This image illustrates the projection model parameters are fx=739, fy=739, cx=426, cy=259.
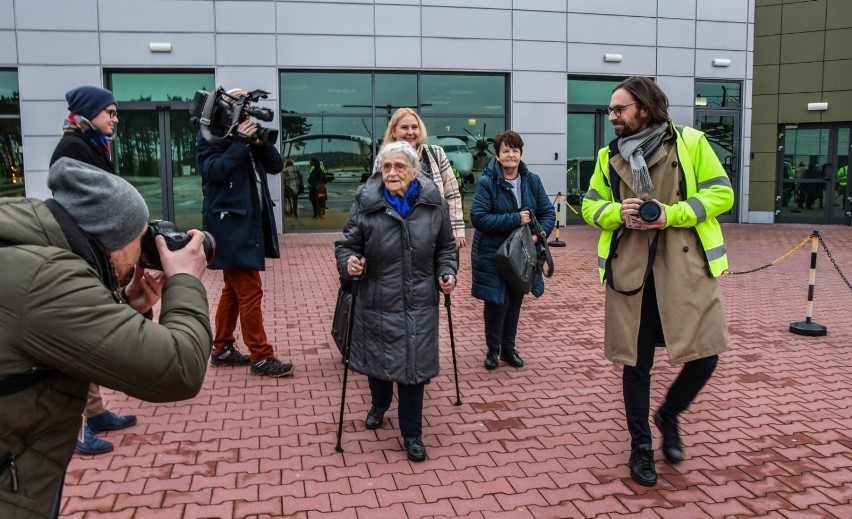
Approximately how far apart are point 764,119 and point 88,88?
19630mm

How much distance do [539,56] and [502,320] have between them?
12960 mm

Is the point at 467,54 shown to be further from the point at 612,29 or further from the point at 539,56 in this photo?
the point at 612,29

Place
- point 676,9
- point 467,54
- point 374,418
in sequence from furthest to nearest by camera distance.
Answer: point 676,9
point 467,54
point 374,418

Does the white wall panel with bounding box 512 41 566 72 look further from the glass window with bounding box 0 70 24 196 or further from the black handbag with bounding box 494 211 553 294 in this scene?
the black handbag with bounding box 494 211 553 294

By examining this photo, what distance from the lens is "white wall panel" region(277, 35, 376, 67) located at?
53.2 feet

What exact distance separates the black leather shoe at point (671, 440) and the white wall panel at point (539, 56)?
14.4m

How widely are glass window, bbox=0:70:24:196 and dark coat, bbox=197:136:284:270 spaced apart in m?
12.4

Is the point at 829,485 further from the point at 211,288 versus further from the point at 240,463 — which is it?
the point at 211,288

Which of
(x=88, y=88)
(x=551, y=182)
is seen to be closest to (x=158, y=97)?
(x=551, y=182)

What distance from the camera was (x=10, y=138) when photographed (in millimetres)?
15727

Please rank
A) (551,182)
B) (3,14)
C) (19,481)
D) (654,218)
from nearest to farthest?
(19,481) < (654,218) < (3,14) < (551,182)

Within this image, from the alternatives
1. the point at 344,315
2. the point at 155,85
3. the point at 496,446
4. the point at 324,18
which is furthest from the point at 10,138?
the point at 496,446

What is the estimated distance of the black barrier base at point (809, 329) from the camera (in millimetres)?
7176

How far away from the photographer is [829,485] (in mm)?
3781
